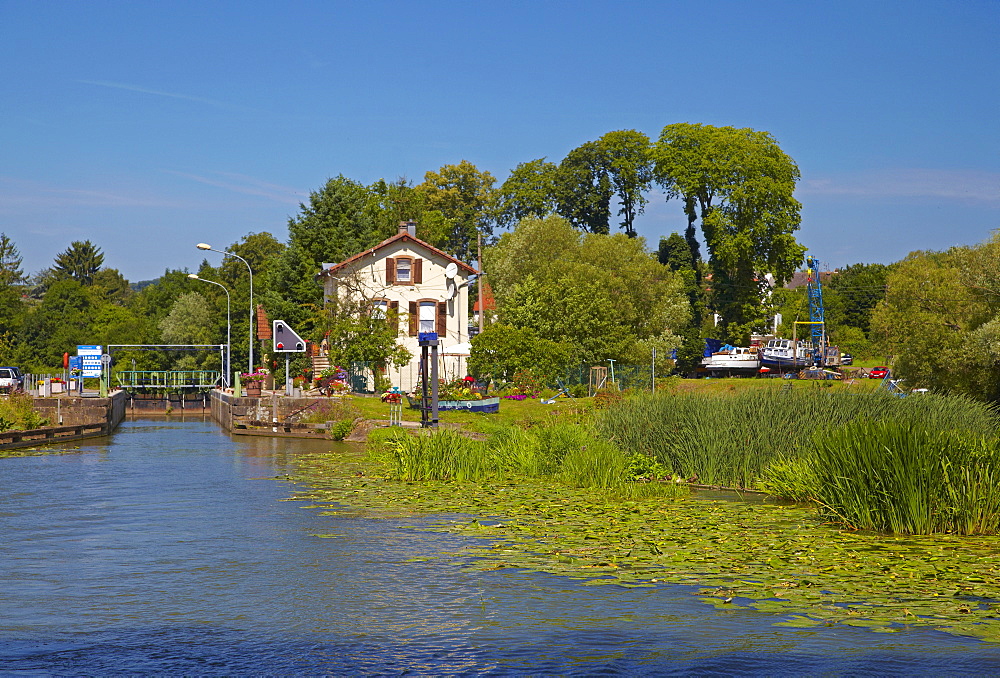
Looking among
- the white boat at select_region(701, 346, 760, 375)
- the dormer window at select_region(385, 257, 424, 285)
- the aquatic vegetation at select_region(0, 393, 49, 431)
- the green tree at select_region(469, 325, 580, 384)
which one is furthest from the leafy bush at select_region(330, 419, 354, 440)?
the white boat at select_region(701, 346, 760, 375)

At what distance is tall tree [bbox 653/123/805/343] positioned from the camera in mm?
79625

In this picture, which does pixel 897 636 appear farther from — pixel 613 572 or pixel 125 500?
pixel 125 500

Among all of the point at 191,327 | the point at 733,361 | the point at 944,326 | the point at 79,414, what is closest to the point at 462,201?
the point at 191,327

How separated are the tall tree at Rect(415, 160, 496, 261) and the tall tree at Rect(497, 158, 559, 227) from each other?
4.95 metres

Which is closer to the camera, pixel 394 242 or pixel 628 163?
pixel 394 242

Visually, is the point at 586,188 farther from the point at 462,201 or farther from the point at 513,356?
the point at 513,356

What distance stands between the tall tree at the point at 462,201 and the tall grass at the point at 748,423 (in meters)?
73.8

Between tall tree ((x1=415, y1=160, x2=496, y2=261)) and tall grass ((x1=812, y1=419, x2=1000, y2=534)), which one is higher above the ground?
tall tree ((x1=415, y1=160, x2=496, y2=261))

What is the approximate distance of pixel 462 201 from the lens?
336 ft

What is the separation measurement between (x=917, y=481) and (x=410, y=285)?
50.3m

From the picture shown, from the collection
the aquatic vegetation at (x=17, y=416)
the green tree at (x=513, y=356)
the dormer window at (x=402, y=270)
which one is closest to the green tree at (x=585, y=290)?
the dormer window at (x=402, y=270)

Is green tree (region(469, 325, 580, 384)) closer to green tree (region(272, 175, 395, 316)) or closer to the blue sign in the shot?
green tree (region(272, 175, 395, 316))

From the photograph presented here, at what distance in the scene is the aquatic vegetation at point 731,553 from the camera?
12.8 m

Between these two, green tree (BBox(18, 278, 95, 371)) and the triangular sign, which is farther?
green tree (BBox(18, 278, 95, 371))
